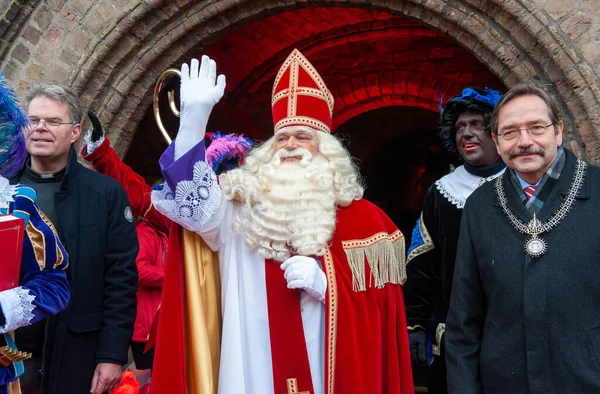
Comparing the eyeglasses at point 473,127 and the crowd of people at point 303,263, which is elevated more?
the eyeglasses at point 473,127

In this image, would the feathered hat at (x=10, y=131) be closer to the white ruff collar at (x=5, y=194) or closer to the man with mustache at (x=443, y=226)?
the white ruff collar at (x=5, y=194)

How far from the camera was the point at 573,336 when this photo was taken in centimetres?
197

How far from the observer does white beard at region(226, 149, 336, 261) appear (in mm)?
2566

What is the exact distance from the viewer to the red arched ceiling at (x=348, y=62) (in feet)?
23.8

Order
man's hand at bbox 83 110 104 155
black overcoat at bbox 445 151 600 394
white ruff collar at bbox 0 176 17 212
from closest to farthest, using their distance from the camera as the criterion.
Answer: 1. black overcoat at bbox 445 151 600 394
2. white ruff collar at bbox 0 176 17 212
3. man's hand at bbox 83 110 104 155

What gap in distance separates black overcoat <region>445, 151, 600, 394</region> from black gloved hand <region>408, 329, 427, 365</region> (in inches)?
38.4

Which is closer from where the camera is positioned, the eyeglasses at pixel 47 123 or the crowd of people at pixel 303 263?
the crowd of people at pixel 303 263

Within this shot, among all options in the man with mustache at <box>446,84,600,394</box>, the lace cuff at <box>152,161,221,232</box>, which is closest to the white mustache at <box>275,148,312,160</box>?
the lace cuff at <box>152,161,221,232</box>

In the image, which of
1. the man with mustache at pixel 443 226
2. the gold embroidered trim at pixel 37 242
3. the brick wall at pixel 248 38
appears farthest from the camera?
the brick wall at pixel 248 38

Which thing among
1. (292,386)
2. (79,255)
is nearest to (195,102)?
(79,255)

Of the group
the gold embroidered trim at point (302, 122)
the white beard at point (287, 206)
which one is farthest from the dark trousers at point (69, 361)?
the gold embroidered trim at point (302, 122)

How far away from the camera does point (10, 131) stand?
216 centimetres

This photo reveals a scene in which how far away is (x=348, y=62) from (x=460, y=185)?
5201mm

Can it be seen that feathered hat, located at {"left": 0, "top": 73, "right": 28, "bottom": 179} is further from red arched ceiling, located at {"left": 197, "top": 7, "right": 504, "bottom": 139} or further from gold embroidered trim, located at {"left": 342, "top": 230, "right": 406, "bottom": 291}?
red arched ceiling, located at {"left": 197, "top": 7, "right": 504, "bottom": 139}
